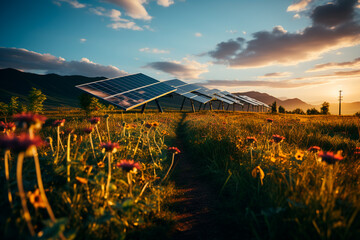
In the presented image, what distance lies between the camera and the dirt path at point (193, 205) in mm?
2195

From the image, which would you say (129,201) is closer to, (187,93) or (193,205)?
(193,205)

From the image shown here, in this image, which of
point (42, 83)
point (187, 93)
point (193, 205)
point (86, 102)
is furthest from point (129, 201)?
point (42, 83)

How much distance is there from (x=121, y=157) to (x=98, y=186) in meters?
1.40

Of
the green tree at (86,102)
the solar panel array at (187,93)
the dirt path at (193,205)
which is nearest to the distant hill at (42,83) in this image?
the solar panel array at (187,93)

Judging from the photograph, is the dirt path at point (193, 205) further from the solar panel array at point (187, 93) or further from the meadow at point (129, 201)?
the solar panel array at point (187, 93)

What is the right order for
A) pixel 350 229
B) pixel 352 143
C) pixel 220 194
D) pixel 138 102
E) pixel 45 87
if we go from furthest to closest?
pixel 45 87
pixel 138 102
pixel 352 143
pixel 220 194
pixel 350 229

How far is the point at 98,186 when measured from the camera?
1.96m

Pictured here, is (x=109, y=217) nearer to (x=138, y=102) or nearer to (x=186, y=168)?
(x=186, y=168)

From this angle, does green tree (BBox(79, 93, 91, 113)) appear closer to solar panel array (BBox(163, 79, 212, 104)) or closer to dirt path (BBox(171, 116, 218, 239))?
solar panel array (BBox(163, 79, 212, 104))

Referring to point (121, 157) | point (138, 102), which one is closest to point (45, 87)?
point (138, 102)

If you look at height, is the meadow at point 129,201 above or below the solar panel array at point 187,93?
below

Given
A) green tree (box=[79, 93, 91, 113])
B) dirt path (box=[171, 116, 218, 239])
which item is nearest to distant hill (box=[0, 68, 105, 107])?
green tree (box=[79, 93, 91, 113])

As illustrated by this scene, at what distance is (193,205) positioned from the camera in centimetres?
282

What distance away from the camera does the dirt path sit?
2.20 m
